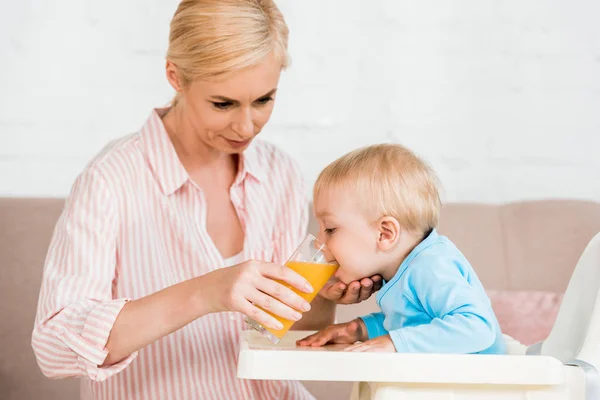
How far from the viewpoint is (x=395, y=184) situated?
1335 millimetres

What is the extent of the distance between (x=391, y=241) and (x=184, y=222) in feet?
1.62

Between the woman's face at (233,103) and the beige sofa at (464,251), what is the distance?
63cm

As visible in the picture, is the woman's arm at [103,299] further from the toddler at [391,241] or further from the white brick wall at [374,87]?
the white brick wall at [374,87]

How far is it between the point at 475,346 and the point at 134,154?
81cm

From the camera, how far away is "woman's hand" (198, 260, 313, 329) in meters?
1.19

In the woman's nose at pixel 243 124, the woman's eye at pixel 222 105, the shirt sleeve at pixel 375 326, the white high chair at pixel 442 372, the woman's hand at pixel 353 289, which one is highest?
the woman's eye at pixel 222 105

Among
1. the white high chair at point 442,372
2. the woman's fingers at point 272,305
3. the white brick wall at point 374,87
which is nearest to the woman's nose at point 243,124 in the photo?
the woman's fingers at point 272,305

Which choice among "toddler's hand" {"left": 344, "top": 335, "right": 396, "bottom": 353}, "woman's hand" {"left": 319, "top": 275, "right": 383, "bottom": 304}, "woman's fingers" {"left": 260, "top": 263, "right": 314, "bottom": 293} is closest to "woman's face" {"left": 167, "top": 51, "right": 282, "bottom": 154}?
"woman's hand" {"left": 319, "top": 275, "right": 383, "bottom": 304}

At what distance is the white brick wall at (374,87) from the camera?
2346 millimetres

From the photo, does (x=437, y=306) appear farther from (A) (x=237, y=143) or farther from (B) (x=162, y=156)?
(B) (x=162, y=156)

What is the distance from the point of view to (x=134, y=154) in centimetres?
167

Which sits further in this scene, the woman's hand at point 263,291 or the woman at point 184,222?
the woman at point 184,222

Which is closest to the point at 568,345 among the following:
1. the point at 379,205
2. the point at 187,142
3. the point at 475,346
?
the point at 475,346

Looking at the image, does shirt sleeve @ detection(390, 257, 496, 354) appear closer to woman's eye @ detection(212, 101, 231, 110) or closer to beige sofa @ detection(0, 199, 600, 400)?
woman's eye @ detection(212, 101, 231, 110)
